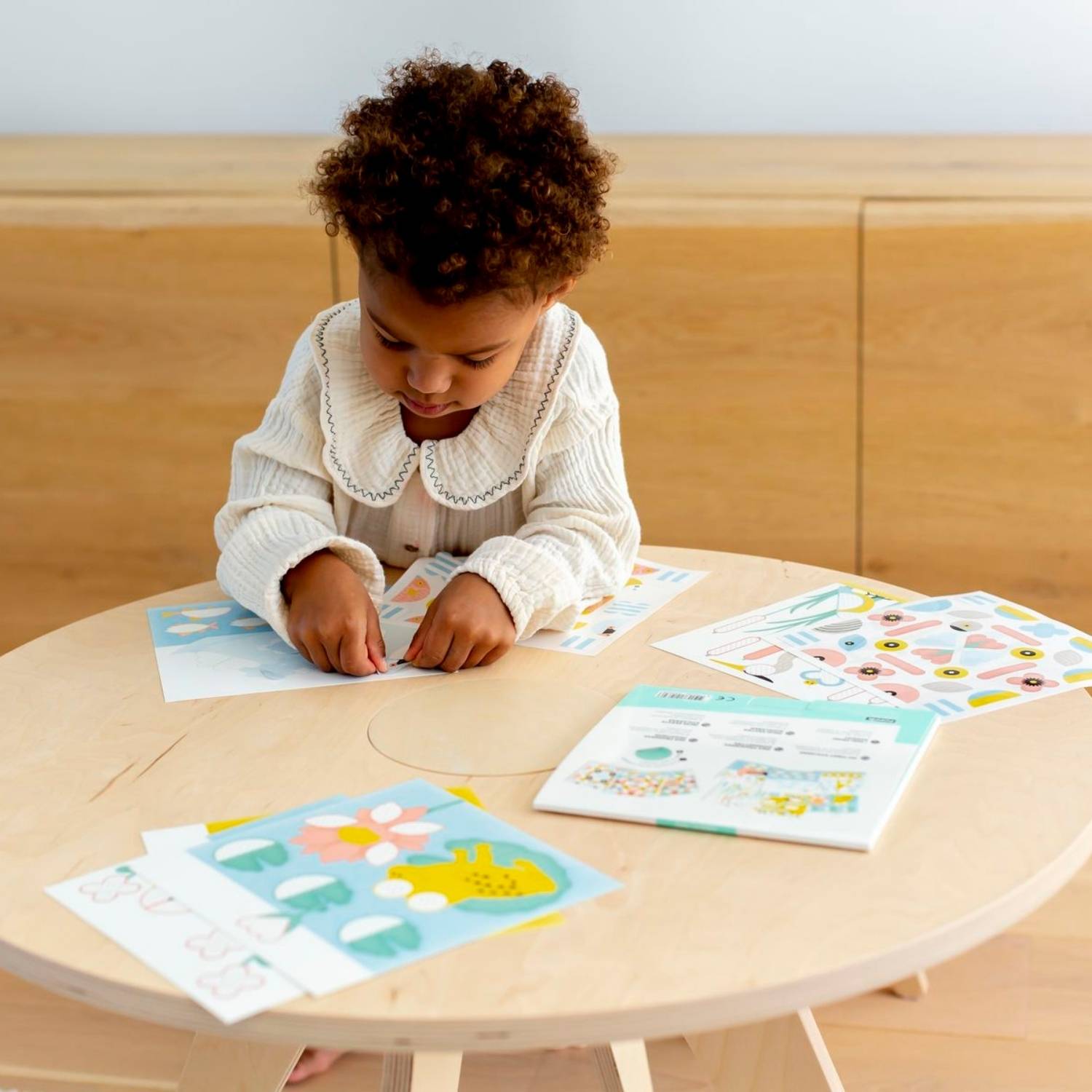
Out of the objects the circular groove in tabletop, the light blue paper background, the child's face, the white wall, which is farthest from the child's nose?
the white wall

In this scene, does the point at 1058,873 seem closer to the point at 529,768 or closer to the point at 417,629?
the point at 529,768

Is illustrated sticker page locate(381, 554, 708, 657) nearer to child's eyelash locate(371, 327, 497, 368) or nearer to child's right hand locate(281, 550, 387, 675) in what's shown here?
child's right hand locate(281, 550, 387, 675)

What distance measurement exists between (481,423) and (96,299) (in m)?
0.85

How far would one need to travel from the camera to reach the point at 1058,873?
698 mm

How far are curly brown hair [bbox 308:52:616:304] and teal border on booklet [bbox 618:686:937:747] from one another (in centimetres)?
31

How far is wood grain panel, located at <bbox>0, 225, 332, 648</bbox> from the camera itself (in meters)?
1.77

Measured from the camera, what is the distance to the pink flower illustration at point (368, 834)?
70cm

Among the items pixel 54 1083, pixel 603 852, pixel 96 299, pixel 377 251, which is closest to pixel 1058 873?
pixel 603 852

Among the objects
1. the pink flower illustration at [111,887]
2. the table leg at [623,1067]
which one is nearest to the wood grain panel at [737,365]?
the table leg at [623,1067]

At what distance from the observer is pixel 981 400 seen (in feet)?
5.60

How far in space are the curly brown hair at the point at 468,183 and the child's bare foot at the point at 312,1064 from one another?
79 centimetres

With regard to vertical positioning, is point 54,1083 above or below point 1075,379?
below

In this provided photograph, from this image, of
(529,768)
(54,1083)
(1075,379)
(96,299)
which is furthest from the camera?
(96,299)

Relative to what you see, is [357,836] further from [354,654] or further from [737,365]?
[737,365]
